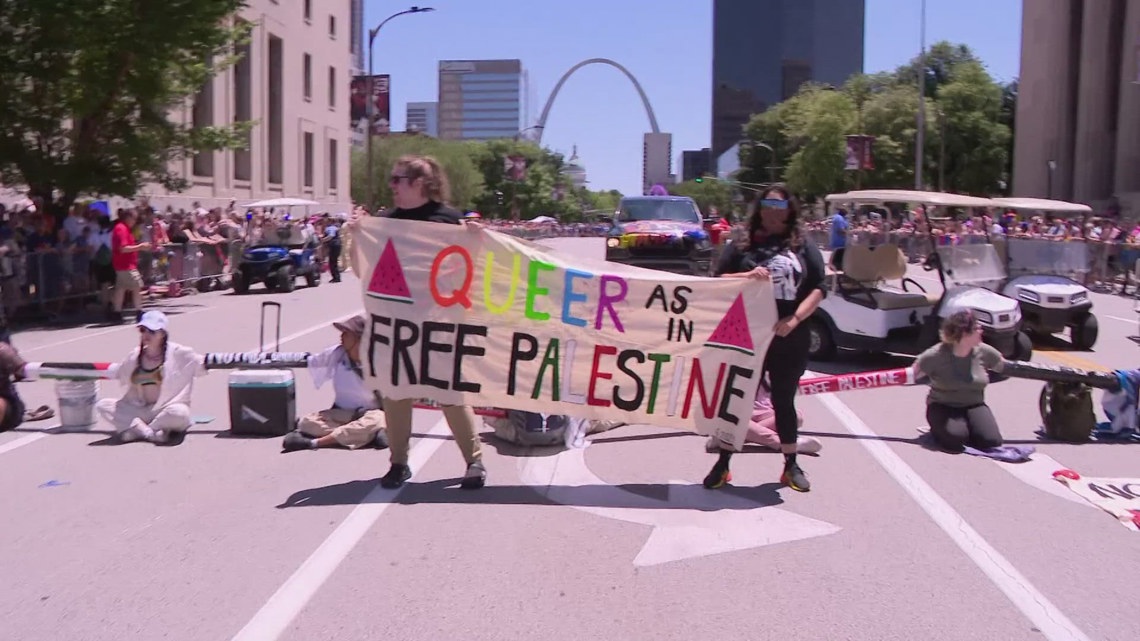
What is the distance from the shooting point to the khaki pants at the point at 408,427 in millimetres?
6863

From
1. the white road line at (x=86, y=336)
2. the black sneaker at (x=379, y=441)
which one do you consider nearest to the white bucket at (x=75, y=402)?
the black sneaker at (x=379, y=441)

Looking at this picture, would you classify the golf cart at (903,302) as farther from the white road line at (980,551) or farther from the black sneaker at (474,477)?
the black sneaker at (474,477)

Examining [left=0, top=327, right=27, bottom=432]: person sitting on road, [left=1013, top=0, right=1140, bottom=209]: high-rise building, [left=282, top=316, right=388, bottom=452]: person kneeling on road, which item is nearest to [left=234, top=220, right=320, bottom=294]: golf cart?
[left=0, top=327, right=27, bottom=432]: person sitting on road

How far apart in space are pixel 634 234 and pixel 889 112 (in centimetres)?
4471

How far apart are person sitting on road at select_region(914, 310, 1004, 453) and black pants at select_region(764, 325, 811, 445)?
169 centimetres

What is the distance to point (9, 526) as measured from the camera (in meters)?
6.17

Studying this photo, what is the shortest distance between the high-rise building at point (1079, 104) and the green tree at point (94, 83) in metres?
38.8

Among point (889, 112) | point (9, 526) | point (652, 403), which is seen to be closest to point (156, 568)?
A: point (9, 526)

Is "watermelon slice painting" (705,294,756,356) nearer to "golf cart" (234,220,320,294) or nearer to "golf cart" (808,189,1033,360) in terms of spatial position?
"golf cart" (808,189,1033,360)

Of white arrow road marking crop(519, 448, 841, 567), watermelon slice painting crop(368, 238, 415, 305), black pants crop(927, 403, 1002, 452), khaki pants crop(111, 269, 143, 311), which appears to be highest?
watermelon slice painting crop(368, 238, 415, 305)

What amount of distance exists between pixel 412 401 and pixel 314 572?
1756 millimetres

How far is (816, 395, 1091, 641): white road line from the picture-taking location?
15.7 feet

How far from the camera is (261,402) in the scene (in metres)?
8.46

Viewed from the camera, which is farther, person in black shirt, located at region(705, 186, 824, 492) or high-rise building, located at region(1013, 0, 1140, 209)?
high-rise building, located at region(1013, 0, 1140, 209)
